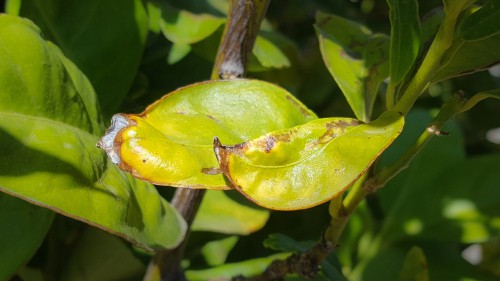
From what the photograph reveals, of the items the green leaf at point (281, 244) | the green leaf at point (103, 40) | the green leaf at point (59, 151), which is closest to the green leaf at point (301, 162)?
the green leaf at point (59, 151)

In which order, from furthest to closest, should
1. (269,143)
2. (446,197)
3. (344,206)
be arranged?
(446,197) → (344,206) → (269,143)

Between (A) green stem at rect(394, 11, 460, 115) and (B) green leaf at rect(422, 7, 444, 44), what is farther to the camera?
(B) green leaf at rect(422, 7, 444, 44)

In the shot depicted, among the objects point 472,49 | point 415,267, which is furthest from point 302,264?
point 472,49

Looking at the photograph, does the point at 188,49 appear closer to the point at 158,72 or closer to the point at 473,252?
the point at 158,72

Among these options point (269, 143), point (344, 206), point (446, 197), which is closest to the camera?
point (269, 143)

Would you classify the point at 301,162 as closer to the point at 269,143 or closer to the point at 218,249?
the point at 269,143

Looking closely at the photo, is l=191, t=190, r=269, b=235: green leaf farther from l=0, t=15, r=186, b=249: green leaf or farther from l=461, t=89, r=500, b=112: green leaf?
l=461, t=89, r=500, b=112: green leaf

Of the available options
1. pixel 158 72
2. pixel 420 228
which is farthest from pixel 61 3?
pixel 420 228

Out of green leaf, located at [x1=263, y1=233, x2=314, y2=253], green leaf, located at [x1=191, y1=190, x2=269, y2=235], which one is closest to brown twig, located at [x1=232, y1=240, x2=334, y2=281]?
green leaf, located at [x1=263, y1=233, x2=314, y2=253]
